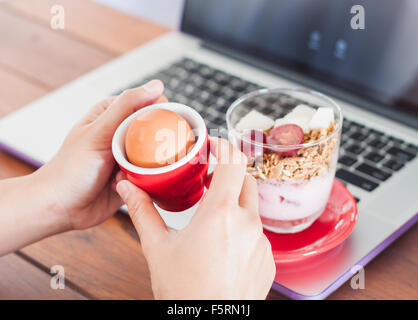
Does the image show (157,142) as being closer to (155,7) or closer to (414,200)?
(414,200)

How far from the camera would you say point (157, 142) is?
1.55ft

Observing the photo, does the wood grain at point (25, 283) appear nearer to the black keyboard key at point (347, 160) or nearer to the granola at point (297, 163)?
the granola at point (297, 163)

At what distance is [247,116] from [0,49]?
69cm

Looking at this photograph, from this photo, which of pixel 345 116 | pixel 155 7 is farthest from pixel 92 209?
pixel 155 7

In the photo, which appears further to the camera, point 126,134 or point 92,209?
point 92,209

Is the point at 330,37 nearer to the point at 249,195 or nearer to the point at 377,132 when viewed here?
the point at 377,132

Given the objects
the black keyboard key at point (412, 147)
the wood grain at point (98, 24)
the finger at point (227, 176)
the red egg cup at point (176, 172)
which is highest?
the finger at point (227, 176)

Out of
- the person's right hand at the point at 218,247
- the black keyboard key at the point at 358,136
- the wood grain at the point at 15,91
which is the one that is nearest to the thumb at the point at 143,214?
the person's right hand at the point at 218,247

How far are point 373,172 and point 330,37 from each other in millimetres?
257

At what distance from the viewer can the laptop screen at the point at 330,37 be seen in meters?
0.72

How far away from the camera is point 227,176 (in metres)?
0.44

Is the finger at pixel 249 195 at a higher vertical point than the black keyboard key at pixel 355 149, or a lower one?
higher

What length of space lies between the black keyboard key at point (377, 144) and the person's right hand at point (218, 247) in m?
0.30

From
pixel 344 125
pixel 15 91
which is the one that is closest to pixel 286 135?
pixel 344 125
